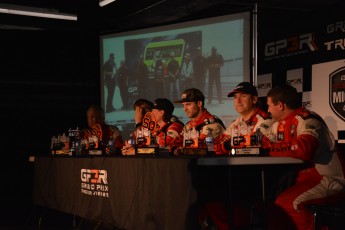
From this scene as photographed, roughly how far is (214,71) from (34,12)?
8.96 feet

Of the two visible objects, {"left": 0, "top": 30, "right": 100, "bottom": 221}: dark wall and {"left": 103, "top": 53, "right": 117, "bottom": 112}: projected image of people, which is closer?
{"left": 103, "top": 53, "right": 117, "bottom": 112}: projected image of people

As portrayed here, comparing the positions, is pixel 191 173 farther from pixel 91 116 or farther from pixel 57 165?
pixel 91 116

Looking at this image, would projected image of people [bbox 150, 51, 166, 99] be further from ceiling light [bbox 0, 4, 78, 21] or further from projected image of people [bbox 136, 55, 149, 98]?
ceiling light [bbox 0, 4, 78, 21]

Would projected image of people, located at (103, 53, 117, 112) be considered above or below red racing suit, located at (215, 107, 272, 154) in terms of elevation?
above

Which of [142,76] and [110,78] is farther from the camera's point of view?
[110,78]

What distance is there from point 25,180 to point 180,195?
566 cm

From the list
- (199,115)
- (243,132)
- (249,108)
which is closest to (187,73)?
(199,115)

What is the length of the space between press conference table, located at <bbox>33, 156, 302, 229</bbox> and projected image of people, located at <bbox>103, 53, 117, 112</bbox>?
7.31 feet

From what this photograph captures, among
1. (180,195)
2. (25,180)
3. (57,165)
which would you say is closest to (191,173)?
(180,195)

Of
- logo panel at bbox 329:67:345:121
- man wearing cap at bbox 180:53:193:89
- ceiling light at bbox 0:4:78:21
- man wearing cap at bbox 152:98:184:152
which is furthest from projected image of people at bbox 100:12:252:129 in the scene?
man wearing cap at bbox 152:98:184:152

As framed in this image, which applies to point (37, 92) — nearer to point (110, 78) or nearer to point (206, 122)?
point (110, 78)

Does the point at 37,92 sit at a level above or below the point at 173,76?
below

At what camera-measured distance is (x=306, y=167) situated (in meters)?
3.14

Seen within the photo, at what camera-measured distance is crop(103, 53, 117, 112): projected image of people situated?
725cm
